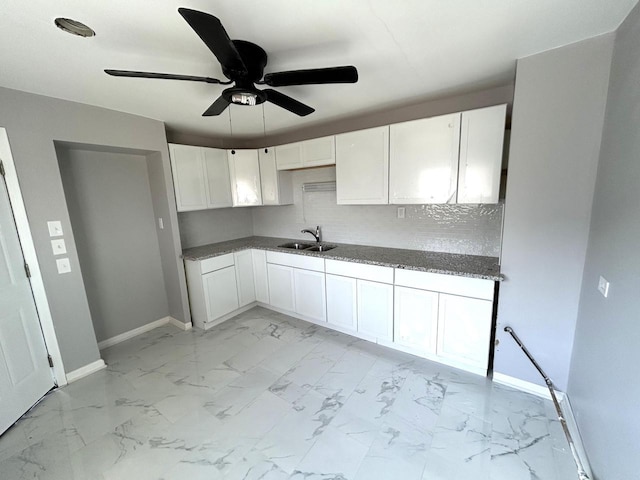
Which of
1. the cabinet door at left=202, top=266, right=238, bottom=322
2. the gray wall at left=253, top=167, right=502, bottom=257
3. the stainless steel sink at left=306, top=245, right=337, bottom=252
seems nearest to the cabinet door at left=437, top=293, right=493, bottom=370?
the gray wall at left=253, top=167, right=502, bottom=257

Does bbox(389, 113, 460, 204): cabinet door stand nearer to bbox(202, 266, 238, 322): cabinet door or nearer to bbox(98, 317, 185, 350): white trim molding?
bbox(202, 266, 238, 322): cabinet door

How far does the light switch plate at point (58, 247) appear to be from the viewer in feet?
7.11

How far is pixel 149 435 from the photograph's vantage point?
1.72 m

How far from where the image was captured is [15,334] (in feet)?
6.29

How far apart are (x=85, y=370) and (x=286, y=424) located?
2.05 metres

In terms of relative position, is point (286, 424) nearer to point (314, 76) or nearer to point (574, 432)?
point (574, 432)

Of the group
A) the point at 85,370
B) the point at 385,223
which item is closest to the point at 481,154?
the point at 385,223

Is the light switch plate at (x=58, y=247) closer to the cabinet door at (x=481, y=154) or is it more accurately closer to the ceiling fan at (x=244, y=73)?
the ceiling fan at (x=244, y=73)

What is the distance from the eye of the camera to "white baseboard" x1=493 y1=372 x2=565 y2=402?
1895mm

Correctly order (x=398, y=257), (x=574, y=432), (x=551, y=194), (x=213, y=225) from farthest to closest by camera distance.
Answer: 1. (x=213, y=225)
2. (x=398, y=257)
3. (x=551, y=194)
4. (x=574, y=432)

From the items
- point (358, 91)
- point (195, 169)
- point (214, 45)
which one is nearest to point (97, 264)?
point (195, 169)

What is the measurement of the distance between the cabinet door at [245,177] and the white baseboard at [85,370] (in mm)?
2231

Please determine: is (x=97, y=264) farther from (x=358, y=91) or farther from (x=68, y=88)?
(x=358, y=91)

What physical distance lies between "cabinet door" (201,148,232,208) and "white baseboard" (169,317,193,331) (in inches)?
59.8
